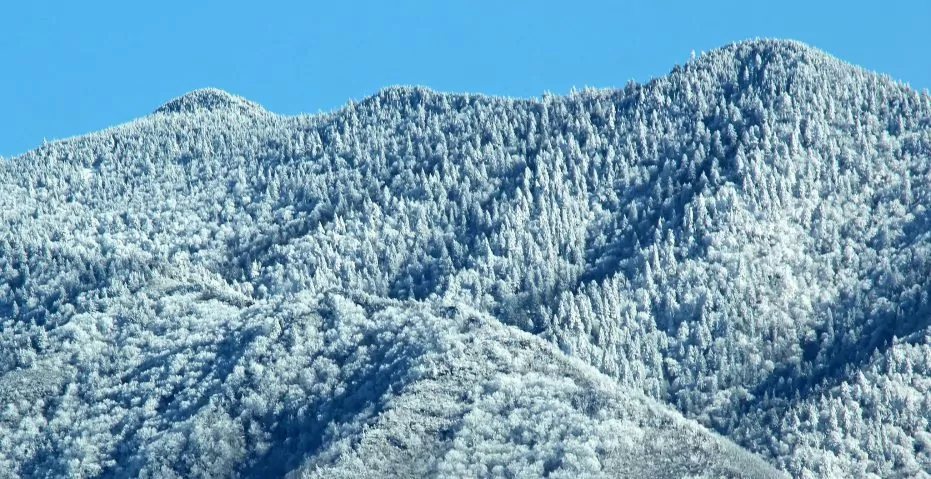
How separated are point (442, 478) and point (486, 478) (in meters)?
4.97

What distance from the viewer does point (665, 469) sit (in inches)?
7849

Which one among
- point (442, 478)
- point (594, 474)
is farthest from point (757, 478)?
point (442, 478)

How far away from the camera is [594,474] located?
196m

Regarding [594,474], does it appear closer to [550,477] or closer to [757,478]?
[550,477]

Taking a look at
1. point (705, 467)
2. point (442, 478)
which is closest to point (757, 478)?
point (705, 467)

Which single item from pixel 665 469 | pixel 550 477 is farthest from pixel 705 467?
pixel 550 477

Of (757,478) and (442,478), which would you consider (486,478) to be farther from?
(757,478)

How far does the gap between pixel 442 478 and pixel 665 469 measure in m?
25.1

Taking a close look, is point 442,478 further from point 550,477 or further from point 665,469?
point 665,469

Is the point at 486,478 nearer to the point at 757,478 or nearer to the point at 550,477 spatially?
the point at 550,477

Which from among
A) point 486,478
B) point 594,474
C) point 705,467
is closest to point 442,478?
point 486,478

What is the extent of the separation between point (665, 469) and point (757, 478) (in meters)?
10.3

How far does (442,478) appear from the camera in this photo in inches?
7869

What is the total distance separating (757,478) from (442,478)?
3530cm
